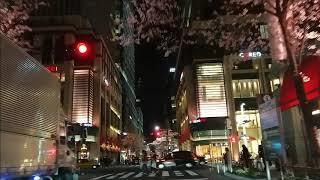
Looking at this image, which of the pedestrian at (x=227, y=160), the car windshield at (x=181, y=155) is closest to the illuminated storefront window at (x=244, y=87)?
the car windshield at (x=181, y=155)

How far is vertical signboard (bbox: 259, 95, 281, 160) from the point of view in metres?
17.7

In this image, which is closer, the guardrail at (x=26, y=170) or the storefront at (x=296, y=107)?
the guardrail at (x=26, y=170)

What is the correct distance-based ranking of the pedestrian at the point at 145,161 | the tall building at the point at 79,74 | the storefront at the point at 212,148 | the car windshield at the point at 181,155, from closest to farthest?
the pedestrian at the point at 145,161 → the car windshield at the point at 181,155 → the storefront at the point at 212,148 → the tall building at the point at 79,74

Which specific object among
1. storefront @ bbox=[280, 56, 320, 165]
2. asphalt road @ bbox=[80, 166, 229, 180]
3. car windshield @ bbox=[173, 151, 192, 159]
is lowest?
asphalt road @ bbox=[80, 166, 229, 180]

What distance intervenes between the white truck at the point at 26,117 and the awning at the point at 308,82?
7.75 meters

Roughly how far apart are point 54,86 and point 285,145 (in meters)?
10.5

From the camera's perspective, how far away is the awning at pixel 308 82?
510 inches

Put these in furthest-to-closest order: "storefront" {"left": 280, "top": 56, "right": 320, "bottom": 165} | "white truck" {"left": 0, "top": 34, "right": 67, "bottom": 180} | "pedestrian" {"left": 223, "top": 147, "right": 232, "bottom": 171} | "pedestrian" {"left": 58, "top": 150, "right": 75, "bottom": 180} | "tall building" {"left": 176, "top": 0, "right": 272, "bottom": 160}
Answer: "tall building" {"left": 176, "top": 0, "right": 272, "bottom": 160} < "pedestrian" {"left": 223, "top": 147, "right": 232, "bottom": 171} < "pedestrian" {"left": 58, "top": 150, "right": 75, "bottom": 180} < "storefront" {"left": 280, "top": 56, "right": 320, "bottom": 165} < "white truck" {"left": 0, "top": 34, "right": 67, "bottom": 180}

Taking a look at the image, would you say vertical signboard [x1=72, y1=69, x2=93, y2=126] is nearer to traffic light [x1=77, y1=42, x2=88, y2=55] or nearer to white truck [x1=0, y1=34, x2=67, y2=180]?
white truck [x1=0, y1=34, x2=67, y2=180]

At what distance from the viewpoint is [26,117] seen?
9.77 meters

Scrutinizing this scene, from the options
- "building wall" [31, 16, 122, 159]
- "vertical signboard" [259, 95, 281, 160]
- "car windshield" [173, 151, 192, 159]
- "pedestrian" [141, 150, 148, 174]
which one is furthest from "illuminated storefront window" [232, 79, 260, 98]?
"vertical signboard" [259, 95, 281, 160]

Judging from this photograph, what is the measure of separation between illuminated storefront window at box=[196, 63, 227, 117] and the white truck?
46.1m

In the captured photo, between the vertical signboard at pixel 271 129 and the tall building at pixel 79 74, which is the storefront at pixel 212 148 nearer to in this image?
the tall building at pixel 79 74

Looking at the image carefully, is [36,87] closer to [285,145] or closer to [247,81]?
[285,145]
